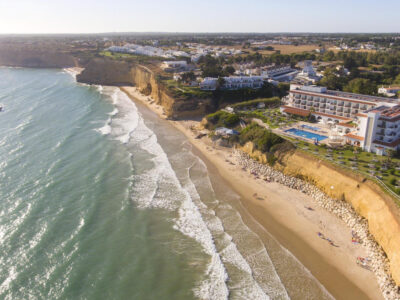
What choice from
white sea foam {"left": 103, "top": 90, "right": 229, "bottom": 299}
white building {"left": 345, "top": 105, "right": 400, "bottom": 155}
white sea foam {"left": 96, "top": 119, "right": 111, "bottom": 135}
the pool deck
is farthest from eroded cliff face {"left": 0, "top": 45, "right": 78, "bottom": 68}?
white building {"left": 345, "top": 105, "right": 400, "bottom": 155}

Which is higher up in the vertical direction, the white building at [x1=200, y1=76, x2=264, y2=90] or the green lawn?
the white building at [x1=200, y1=76, x2=264, y2=90]

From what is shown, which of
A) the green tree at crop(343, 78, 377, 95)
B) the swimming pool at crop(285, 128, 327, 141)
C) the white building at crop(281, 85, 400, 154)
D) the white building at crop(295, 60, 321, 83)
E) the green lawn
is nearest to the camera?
the white building at crop(281, 85, 400, 154)

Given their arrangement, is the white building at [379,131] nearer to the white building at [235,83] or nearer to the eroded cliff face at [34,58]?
the white building at [235,83]

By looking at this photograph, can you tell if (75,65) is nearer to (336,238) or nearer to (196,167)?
(196,167)

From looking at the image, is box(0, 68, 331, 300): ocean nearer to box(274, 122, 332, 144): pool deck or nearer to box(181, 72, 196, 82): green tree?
box(274, 122, 332, 144): pool deck

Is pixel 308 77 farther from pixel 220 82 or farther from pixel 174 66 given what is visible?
pixel 174 66

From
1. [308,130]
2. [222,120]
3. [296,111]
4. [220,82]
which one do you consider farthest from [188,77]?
[308,130]

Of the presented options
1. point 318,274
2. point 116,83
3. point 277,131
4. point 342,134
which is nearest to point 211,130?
point 277,131
